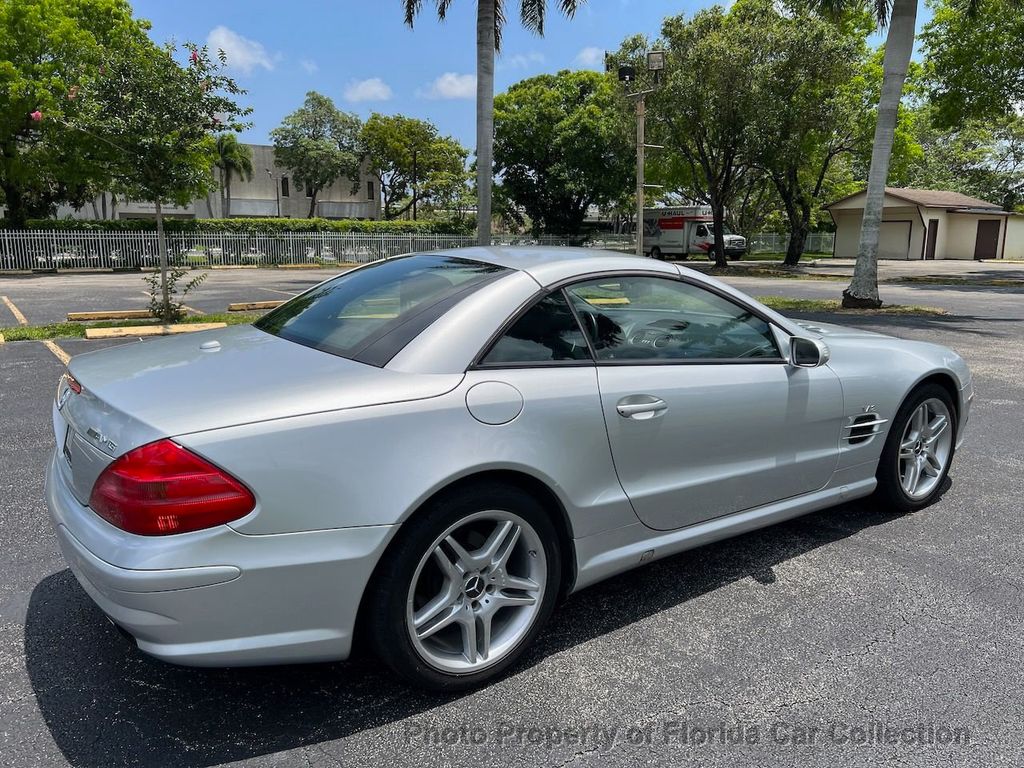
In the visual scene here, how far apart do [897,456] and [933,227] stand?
46.1 metres

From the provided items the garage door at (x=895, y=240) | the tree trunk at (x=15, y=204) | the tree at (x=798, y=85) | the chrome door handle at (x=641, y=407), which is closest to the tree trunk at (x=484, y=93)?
the chrome door handle at (x=641, y=407)

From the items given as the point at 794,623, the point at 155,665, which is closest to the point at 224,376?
the point at 155,665

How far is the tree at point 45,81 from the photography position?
25.9 metres

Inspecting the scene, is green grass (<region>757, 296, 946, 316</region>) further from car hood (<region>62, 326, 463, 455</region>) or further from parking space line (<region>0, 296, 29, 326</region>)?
parking space line (<region>0, 296, 29, 326</region>)

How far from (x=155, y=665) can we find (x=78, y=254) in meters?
30.9

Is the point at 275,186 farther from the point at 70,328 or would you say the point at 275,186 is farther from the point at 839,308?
the point at 839,308

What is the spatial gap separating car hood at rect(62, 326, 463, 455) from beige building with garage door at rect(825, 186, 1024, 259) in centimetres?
4614

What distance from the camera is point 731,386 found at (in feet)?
Answer: 10.6

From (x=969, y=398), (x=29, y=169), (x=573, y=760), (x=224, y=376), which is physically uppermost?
(x=29, y=169)

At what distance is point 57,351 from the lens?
9.00 metres

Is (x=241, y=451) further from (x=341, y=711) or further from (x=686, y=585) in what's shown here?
(x=686, y=585)

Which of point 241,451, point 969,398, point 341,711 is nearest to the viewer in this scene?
point 241,451

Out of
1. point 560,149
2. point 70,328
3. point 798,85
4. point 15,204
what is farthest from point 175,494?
point 560,149

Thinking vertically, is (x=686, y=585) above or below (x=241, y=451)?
below
